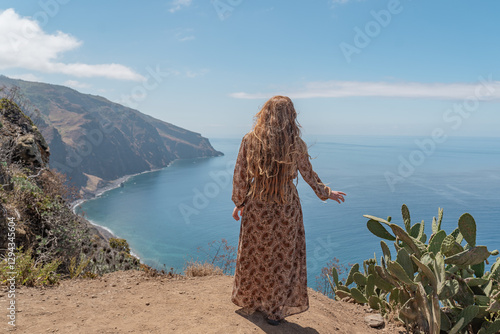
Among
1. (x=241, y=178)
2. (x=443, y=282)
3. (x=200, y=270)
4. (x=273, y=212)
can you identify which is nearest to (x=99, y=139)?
(x=200, y=270)

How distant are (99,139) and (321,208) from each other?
85.0 metres

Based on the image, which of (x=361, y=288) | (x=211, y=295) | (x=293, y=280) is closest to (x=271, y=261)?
(x=293, y=280)

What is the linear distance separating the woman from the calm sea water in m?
21.8

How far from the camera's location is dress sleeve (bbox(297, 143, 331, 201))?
3294 mm

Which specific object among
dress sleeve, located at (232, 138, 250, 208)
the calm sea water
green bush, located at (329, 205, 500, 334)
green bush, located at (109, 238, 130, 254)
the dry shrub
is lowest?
the calm sea water

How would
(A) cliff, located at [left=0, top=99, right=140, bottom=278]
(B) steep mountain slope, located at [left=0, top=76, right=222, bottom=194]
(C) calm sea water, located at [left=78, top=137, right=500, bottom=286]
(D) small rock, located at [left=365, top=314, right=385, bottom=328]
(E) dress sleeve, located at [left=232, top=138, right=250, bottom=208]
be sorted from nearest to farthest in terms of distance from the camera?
1. (E) dress sleeve, located at [left=232, top=138, right=250, bottom=208]
2. (D) small rock, located at [left=365, top=314, right=385, bottom=328]
3. (A) cliff, located at [left=0, top=99, right=140, bottom=278]
4. (C) calm sea water, located at [left=78, top=137, right=500, bottom=286]
5. (B) steep mountain slope, located at [left=0, top=76, right=222, bottom=194]

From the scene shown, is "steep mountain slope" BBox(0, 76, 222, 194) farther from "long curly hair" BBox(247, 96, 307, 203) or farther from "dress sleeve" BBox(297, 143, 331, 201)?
"dress sleeve" BBox(297, 143, 331, 201)

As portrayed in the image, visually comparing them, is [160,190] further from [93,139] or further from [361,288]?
[361,288]

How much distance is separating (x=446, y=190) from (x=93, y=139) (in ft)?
337

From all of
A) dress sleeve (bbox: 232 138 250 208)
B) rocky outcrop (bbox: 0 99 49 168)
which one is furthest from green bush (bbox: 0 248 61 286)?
rocky outcrop (bbox: 0 99 49 168)

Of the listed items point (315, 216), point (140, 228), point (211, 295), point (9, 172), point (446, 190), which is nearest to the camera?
point (211, 295)

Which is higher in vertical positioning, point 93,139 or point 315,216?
point 93,139

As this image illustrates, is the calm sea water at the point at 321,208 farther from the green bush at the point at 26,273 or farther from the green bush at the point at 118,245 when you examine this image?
the green bush at the point at 26,273

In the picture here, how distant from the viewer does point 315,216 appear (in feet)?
161
